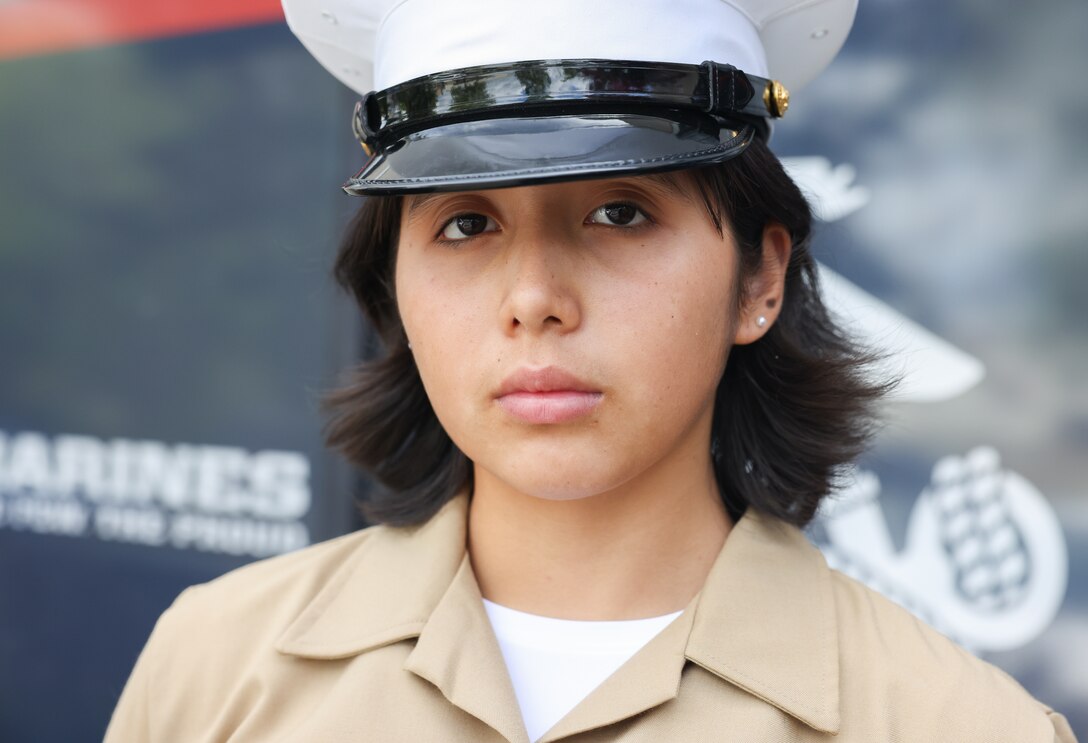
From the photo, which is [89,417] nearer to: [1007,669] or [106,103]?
[106,103]

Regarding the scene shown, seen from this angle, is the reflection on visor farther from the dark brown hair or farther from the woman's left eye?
the dark brown hair

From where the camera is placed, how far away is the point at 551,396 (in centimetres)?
116

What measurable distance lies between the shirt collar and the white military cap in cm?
53

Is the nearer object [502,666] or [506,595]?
[502,666]

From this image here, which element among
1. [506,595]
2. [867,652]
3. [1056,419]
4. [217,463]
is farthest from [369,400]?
[1056,419]

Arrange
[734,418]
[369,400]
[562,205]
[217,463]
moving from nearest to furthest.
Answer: [562,205], [734,418], [369,400], [217,463]

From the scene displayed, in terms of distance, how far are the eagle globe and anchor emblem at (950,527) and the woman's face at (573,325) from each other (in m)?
0.82

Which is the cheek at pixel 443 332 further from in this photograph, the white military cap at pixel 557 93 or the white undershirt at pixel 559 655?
the white undershirt at pixel 559 655

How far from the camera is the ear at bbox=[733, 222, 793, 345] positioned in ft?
4.52

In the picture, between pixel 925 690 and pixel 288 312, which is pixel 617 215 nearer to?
pixel 925 690

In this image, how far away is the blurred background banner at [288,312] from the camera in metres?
1.93

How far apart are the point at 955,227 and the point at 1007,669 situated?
2.75ft

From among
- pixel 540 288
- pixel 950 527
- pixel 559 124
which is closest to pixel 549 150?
pixel 559 124

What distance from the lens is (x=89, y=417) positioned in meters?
2.80
